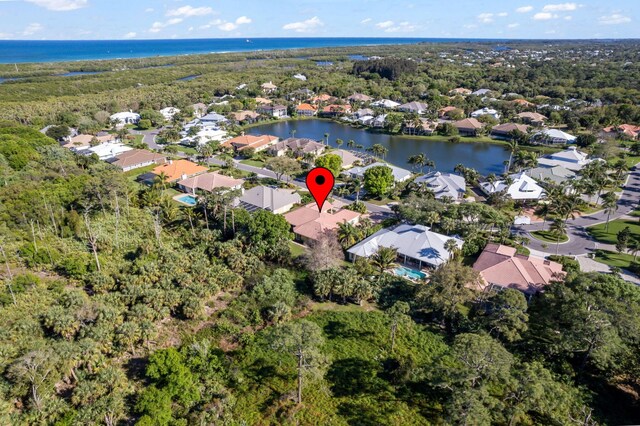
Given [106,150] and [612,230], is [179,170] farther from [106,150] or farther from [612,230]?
[612,230]

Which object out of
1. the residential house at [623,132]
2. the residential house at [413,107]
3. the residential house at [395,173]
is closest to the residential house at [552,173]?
the residential house at [395,173]

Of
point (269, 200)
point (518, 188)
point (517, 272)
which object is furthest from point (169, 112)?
point (517, 272)

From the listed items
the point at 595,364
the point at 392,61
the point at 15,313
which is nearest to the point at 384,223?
the point at 595,364

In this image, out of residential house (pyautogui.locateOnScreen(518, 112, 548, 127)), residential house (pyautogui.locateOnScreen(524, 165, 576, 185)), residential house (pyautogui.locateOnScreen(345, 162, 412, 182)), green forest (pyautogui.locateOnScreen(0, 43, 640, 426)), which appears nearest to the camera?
green forest (pyautogui.locateOnScreen(0, 43, 640, 426))

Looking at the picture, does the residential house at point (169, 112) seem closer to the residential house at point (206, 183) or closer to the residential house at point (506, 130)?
the residential house at point (206, 183)

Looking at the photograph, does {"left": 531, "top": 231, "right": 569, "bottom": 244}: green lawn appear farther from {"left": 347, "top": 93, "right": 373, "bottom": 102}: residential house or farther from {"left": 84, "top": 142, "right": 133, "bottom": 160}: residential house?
{"left": 347, "top": 93, "right": 373, "bottom": 102}: residential house

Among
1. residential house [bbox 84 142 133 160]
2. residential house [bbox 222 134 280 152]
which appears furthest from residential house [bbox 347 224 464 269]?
residential house [bbox 84 142 133 160]

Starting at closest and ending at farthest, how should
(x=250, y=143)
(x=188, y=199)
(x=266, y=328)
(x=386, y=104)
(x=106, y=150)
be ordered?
(x=266, y=328), (x=188, y=199), (x=106, y=150), (x=250, y=143), (x=386, y=104)
